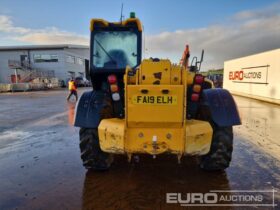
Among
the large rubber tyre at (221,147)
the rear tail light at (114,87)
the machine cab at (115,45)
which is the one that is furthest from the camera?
the machine cab at (115,45)

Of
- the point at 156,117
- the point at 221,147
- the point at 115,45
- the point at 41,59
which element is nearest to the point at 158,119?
the point at 156,117

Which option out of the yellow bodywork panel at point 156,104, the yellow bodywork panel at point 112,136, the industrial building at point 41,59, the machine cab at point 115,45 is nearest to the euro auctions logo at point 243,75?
the machine cab at point 115,45

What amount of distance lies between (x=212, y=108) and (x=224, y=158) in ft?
2.84

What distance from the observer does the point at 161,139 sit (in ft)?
12.5

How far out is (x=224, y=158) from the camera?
434 cm

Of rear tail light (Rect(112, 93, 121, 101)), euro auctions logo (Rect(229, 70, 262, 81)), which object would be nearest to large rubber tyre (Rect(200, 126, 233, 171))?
rear tail light (Rect(112, 93, 121, 101))

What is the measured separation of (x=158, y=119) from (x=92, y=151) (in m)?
1.40

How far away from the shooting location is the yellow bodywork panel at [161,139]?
12.5ft

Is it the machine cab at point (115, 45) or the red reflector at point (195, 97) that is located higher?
the machine cab at point (115, 45)

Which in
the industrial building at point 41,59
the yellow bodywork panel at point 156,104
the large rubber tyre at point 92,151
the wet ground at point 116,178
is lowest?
the wet ground at point 116,178

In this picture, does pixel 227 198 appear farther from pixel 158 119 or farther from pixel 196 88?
pixel 196 88

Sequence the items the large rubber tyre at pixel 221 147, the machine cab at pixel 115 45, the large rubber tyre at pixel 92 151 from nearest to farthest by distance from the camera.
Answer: the large rubber tyre at pixel 221 147
the large rubber tyre at pixel 92 151
the machine cab at pixel 115 45

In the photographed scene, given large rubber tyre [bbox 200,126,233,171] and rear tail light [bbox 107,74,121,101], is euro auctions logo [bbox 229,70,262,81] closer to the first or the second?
large rubber tyre [bbox 200,126,233,171]

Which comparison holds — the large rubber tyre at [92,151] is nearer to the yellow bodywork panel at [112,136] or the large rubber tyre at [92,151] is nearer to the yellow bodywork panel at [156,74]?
the yellow bodywork panel at [112,136]
